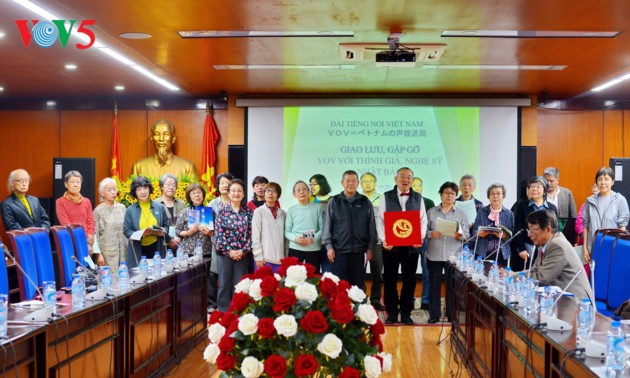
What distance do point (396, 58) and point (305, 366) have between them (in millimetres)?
4111

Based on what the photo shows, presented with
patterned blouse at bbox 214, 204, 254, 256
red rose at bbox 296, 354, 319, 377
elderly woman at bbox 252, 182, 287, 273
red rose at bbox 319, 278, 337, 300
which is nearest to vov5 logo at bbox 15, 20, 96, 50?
patterned blouse at bbox 214, 204, 254, 256

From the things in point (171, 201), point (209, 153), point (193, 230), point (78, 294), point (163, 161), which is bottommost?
point (78, 294)

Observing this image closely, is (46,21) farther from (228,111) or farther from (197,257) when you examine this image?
(228,111)

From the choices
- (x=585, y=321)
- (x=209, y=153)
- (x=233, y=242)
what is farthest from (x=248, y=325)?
(x=209, y=153)

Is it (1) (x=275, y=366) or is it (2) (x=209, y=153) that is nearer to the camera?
(1) (x=275, y=366)

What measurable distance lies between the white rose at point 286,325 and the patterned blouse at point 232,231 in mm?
3729

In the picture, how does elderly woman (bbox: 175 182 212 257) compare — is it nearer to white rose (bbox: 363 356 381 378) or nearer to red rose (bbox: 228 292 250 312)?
red rose (bbox: 228 292 250 312)

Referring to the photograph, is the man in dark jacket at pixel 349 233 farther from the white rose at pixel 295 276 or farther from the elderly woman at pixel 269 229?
the white rose at pixel 295 276

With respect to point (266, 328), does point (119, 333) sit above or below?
below

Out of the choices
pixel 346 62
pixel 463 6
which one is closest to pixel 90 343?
pixel 463 6

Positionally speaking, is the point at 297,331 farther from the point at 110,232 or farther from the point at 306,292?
the point at 110,232

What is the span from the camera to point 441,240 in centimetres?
622

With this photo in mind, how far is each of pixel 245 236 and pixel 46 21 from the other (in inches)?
93.5

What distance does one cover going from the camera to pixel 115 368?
3795mm
